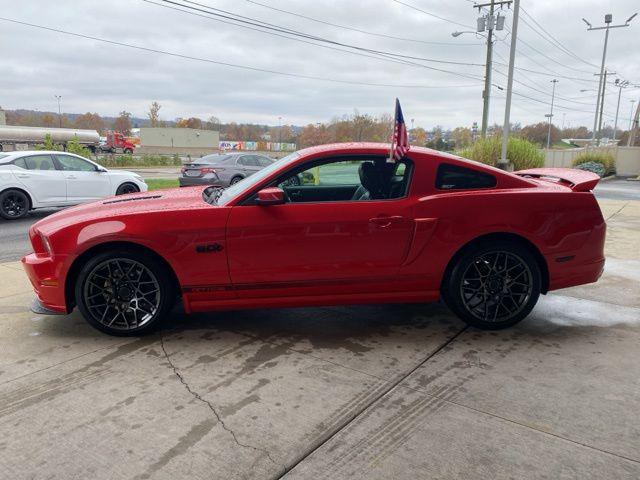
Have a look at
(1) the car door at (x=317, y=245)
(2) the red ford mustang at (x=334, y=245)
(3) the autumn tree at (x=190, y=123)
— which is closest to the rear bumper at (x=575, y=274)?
(2) the red ford mustang at (x=334, y=245)

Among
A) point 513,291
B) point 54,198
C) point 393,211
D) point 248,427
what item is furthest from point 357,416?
point 54,198

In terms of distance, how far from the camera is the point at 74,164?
37.2 feet

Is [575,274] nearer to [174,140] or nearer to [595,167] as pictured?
[595,167]

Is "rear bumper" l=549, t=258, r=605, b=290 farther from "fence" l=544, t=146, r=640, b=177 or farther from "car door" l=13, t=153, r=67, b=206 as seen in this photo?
"fence" l=544, t=146, r=640, b=177

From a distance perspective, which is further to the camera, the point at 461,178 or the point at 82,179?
the point at 82,179

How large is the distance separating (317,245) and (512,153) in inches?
822

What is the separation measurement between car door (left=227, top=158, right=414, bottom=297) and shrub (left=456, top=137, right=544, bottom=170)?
1947 cm

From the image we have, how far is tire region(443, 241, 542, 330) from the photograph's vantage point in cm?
404

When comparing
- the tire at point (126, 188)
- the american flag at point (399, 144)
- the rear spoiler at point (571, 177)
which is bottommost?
the tire at point (126, 188)

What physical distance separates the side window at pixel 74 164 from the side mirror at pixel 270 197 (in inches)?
361

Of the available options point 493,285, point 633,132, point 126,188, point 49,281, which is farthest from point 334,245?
point 633,132

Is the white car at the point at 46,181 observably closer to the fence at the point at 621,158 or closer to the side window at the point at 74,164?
the side window at the point at 74,164

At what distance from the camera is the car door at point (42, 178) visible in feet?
35.0

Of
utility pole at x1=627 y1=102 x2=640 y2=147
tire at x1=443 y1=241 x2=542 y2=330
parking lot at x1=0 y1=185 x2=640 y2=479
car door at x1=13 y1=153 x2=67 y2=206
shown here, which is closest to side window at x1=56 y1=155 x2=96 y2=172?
car door at x1=13 y1=153 x2=67 y2=206
